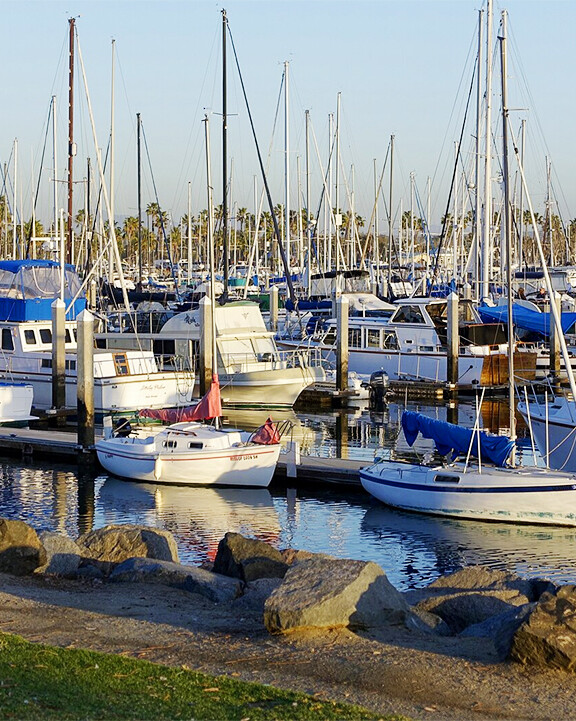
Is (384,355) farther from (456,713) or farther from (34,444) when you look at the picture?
(456,713)

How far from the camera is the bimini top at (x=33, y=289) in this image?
39781 mm

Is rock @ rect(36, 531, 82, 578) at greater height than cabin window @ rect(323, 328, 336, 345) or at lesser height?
lesser

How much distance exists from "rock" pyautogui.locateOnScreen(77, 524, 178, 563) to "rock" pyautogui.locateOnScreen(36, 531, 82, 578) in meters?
0.34

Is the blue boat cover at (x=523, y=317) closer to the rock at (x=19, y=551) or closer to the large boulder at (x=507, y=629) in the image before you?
the rock at (x=19, y=551)

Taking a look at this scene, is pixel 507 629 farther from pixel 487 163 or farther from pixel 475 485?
pixel 487 163

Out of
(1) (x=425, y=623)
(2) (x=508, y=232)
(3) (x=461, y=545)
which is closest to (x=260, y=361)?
(2) (x=508, y=232)

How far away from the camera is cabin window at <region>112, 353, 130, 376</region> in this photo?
122 feet

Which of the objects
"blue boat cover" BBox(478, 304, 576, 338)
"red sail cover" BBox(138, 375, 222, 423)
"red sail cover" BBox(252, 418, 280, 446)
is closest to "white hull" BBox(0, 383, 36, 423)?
"red sail cover" BBox(138, 375, 222, 423)

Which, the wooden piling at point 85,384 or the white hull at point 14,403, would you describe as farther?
the white hull at point 14,403

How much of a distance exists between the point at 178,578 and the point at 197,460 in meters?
12.1

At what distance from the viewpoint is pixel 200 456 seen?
90.3 feet

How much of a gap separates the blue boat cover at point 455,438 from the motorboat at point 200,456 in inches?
133

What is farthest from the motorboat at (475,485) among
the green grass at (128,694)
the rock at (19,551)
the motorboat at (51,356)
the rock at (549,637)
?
the green grass at (128,694)

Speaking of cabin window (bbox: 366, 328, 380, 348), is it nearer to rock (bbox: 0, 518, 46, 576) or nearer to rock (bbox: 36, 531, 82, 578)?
rock (bbox: 36, 531, 82, 578)
